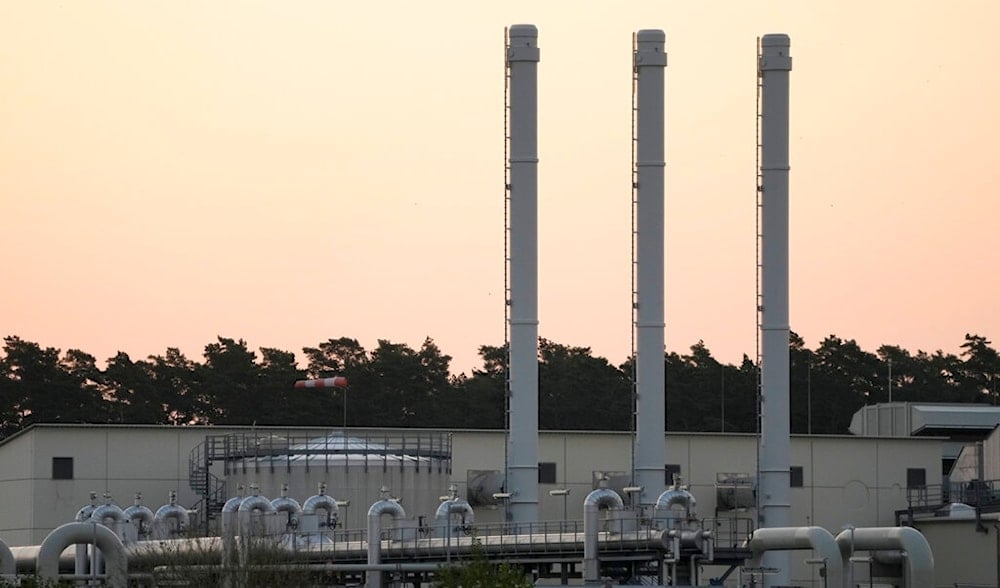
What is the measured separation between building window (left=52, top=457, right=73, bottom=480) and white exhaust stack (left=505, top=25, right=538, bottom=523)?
17.3m

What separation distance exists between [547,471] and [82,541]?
1002 inches

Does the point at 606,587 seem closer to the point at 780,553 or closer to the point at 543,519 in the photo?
the point at 780,553

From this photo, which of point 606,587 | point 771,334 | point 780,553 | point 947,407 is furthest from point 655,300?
point 947,407

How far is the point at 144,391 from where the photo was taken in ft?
481

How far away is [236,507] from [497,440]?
12.8 m

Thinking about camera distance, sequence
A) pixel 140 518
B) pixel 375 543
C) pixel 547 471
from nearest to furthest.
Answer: pixel 375 543 → pixel 140 518 → pixel 547 471

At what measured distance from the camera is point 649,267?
245ft

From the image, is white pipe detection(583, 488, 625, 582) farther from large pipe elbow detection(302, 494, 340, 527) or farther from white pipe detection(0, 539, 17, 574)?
white pipe detection(0, 539, 17, 574)

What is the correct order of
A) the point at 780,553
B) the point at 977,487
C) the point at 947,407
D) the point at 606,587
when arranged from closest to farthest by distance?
the point at 606,587
the point at 780,553
the point at 977,487
the point at 947,407

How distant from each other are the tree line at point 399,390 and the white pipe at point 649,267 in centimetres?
6221

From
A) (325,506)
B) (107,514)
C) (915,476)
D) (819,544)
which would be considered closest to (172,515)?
(107,514)

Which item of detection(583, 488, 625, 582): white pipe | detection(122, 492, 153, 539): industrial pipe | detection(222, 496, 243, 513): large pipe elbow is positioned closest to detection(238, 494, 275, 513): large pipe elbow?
detection(222, 496, 243, 513): large pipe elbow

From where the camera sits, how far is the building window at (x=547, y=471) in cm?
8106

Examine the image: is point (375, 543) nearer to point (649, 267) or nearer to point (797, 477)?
point (649, 267)
